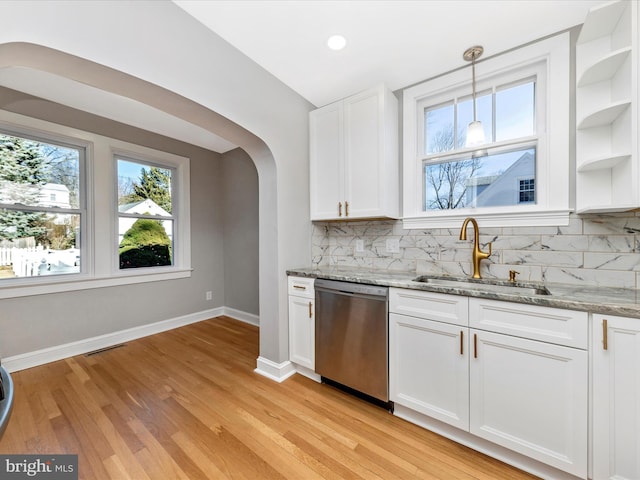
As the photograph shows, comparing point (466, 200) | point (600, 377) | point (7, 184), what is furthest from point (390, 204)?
point (7, 184)

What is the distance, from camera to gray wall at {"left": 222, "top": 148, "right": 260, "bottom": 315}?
3695mm

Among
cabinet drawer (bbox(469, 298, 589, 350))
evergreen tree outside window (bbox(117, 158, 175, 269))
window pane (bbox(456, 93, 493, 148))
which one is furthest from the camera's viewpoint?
Answer: evergreen tree outside window (bbox(117, 158, 175, 269))

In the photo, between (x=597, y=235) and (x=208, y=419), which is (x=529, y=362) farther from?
(x=208, y=419)

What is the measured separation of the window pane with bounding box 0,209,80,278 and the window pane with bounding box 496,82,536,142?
4.16 meters

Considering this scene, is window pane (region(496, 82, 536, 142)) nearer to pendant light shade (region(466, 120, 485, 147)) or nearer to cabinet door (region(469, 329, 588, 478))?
pendant light shade (region(466, 120, 485, 147))

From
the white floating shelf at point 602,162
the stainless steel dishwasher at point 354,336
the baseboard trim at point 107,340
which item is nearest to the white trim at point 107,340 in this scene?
the baseboard trim at point 107,340

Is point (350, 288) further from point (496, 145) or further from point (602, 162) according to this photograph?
point (602, 162)

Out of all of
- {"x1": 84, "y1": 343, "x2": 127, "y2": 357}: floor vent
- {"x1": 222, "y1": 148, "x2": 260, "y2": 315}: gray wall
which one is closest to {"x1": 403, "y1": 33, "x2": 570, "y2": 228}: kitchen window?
{"x1": 222, "y1": 148, "x2": 260, "y2": 315}: gray wall

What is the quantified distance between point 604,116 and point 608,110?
0.11 metres

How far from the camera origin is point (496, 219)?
6.32 ft

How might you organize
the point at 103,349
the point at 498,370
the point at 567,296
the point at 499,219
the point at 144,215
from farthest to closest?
the point at 144,215, the point at 103,349, the point at 499,219, the point at 498,370, the point at 567,296

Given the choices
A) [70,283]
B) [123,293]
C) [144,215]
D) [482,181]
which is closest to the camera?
[482,181]

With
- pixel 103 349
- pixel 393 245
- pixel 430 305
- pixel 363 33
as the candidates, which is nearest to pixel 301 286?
pixel 393 245

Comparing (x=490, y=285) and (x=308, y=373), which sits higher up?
(x=490, y=285)
